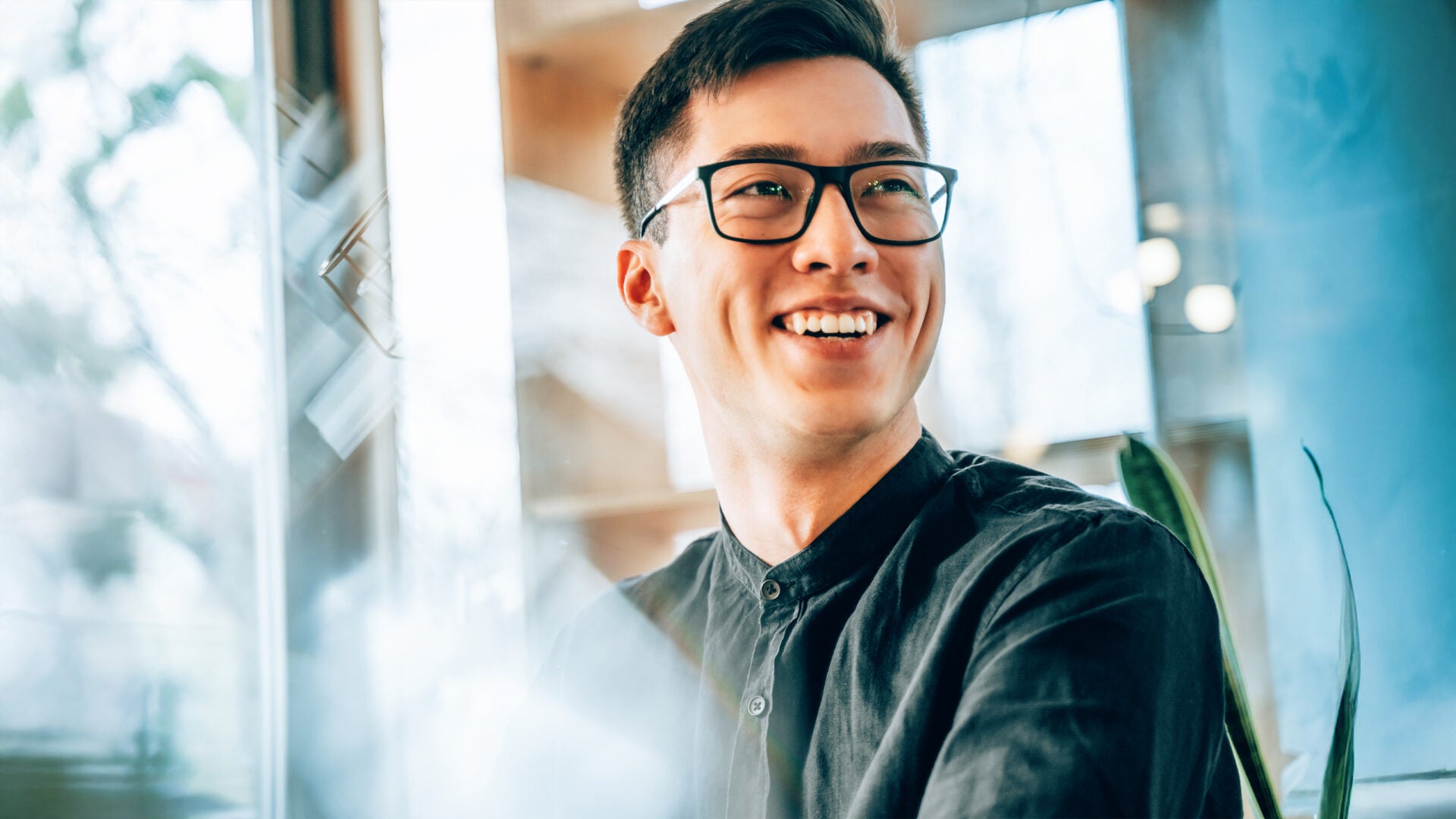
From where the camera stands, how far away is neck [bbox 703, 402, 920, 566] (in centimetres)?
84

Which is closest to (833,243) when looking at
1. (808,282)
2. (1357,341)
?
(808,282)

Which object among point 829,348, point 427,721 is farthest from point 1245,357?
point 427,721

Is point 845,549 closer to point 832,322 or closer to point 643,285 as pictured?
point 832,322

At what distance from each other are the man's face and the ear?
0.08 m

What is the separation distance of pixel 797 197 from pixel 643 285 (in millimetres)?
221

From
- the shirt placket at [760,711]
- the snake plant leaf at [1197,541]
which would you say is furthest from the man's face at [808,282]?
the snake plant leaf at [1197,541]

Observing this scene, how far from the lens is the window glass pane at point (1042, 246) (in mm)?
1289

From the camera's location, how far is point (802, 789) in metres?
0.76

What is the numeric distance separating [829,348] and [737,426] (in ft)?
0.42

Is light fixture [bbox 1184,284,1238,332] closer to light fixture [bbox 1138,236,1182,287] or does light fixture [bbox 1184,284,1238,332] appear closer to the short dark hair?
light fixture [bbox 1138,236,1182,287]

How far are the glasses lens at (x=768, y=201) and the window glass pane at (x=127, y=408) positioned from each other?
2.61 feet

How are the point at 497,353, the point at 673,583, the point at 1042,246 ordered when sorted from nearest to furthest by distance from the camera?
the point at 673,583
the point at 1042,246
the point at 497,353

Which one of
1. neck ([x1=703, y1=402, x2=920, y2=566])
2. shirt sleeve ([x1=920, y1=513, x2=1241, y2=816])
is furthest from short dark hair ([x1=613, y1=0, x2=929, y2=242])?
shirt sleeve ([x1=920, y1=513, x2=1241, y2=816])

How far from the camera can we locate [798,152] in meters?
0.81
